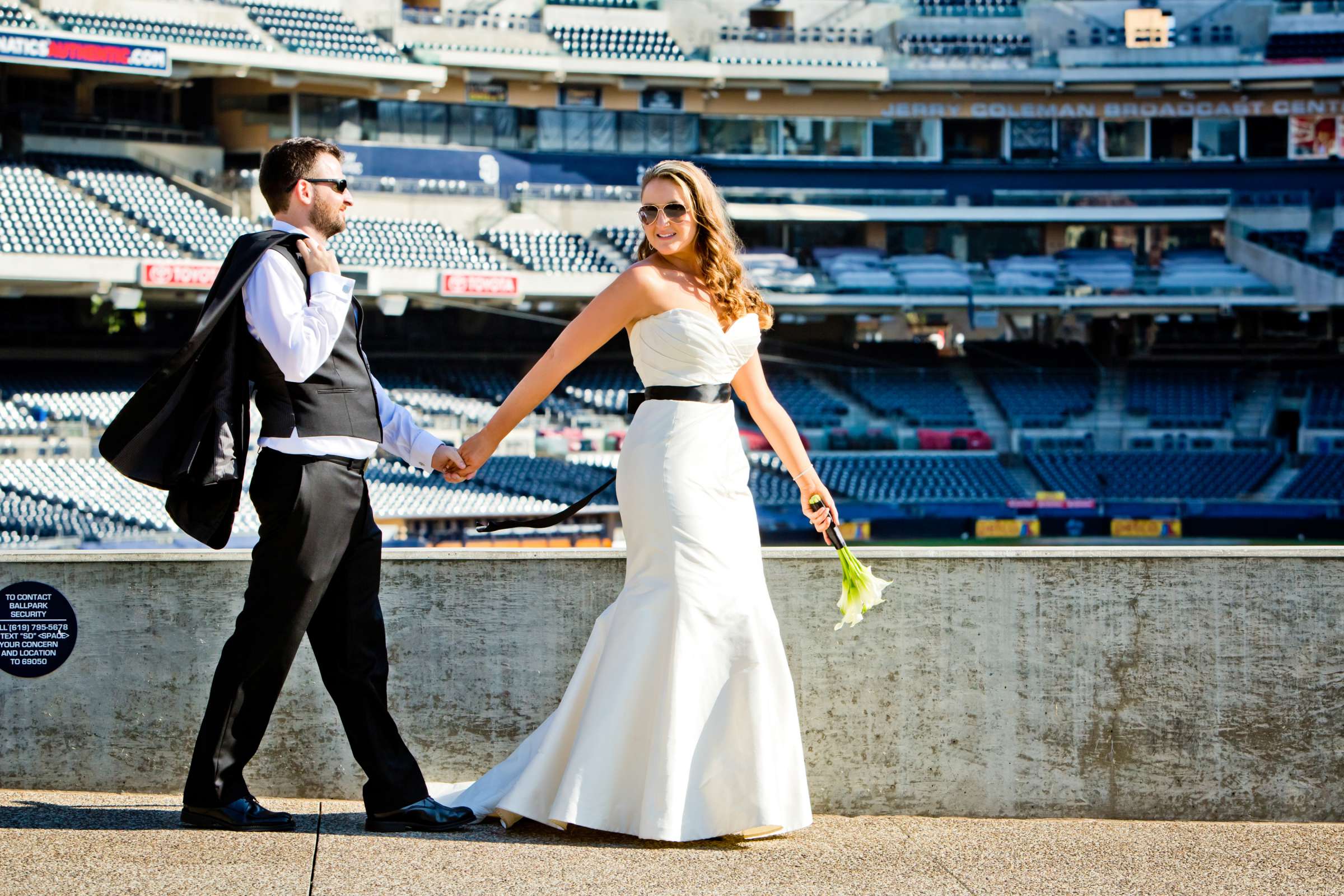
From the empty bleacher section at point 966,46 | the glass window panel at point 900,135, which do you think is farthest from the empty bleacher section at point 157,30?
the empty bleacher section at point 966,46

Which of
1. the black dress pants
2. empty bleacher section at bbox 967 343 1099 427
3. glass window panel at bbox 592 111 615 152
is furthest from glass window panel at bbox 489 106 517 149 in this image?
the black dress pants

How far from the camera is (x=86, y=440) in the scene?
84.4 ft

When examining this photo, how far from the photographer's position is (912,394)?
117 ft

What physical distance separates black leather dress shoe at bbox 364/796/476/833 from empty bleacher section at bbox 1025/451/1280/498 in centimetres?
2878

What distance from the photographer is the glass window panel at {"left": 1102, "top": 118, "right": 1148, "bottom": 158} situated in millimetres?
39156

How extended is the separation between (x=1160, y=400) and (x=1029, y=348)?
143 inches

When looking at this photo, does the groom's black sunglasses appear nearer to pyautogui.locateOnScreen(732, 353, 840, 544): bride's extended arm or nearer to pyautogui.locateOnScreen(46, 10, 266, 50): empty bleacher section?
pyautogui.locateOnScreen(732, 353, 840, 544): bride's extended arm

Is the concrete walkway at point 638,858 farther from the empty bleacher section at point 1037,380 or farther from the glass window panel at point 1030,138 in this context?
the glass window panel at point 1030,138

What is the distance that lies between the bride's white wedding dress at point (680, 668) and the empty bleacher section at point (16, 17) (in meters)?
29.0

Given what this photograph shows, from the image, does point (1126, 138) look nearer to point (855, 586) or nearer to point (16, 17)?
point (16, 17)

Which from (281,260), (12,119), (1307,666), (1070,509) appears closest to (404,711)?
(281,260)

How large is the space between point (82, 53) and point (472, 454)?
91.3 feet

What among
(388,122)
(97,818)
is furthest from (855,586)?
(388,122)

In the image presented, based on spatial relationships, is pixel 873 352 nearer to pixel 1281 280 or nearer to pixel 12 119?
pixel 1281 280
